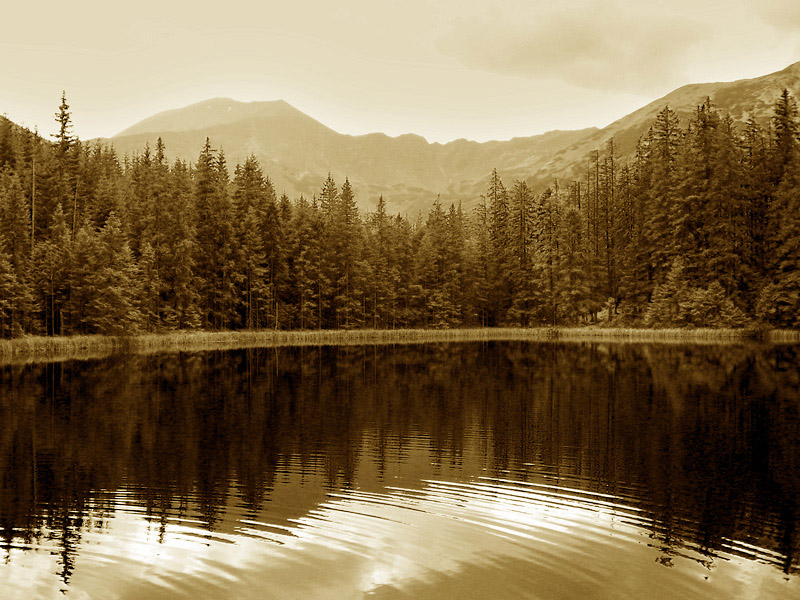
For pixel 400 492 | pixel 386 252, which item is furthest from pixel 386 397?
pixel 386 252

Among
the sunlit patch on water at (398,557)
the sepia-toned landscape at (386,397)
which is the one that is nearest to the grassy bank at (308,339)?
the sepia-toned landscape at (386,397)

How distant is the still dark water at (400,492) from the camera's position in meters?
10.9

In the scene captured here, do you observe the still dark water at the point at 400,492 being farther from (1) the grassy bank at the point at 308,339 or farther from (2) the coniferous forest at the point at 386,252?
(2) the coniferous forest at the point at 386,252

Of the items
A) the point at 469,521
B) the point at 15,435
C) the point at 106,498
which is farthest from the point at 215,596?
the point at 15,435

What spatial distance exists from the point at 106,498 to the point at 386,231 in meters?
92.7

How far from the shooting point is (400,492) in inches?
645

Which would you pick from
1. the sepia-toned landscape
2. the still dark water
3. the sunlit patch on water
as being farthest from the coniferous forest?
the sunlit patch on water

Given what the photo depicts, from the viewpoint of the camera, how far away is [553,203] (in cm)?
11169

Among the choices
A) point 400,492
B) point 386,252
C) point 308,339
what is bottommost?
point 400,492

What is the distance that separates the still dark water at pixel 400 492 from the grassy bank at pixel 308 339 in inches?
864

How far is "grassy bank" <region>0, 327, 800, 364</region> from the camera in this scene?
54.9 metres

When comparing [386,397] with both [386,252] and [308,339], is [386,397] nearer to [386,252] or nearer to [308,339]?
[308,339]

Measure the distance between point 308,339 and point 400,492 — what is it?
65234 mm

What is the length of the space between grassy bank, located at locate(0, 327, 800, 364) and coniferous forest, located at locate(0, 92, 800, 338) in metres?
2.88
